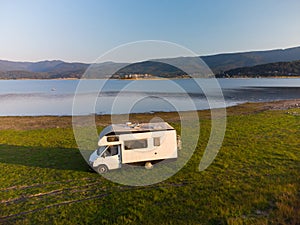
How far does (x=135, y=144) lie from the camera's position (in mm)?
13953

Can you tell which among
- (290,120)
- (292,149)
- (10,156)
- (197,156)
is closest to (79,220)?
(197,156)

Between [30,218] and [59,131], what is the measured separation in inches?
771

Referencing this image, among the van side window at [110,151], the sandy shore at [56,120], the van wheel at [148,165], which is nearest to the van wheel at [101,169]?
the van side window at [110,151]

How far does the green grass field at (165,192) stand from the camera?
942 centimetres

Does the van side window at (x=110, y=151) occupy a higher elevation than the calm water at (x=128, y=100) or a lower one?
higher

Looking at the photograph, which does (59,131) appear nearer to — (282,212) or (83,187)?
(83,187)

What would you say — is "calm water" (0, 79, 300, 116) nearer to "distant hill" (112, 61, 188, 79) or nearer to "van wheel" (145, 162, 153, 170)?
"distant hill" (112, 61, 188, 79)

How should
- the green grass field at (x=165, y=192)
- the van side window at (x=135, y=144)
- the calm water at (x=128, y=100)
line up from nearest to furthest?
the green grass field at (x=165, y=192)
the van side window at (x=135, y=144)
the calm water at (x=128, y=100)

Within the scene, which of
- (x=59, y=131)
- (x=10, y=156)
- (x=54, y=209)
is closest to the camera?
(x=54, y=209)

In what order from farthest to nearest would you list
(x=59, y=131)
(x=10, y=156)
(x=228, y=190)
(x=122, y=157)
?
(x=59, y=131) → (x=10, y=156) → (x=122, y=157) → (x=228, y=190)

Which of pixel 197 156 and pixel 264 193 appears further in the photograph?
pixel 197 156

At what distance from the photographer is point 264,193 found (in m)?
11.0

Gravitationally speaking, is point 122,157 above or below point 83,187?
above

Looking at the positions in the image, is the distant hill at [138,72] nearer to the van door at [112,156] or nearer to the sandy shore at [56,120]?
the sandy shore at [56,120]
